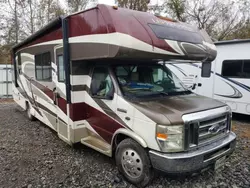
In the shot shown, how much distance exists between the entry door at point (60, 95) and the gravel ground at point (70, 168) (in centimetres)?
47

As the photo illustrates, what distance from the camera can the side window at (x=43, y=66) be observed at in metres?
5.35

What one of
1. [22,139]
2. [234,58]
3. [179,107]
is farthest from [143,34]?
[234,58]

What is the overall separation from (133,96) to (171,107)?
0.64 metres

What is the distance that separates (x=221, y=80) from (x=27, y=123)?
688cm

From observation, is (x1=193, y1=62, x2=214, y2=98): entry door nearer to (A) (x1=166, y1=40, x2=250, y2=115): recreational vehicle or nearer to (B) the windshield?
(A) (x1=166, y1=40, x2=250, y2=115): recreational vehicle

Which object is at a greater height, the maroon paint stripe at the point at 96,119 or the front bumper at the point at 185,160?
the maroon paint stripe at the point at 96,119

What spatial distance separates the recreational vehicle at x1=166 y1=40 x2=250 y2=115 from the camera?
23.7 feet

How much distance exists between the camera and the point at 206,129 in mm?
3236

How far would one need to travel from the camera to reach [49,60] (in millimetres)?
5227

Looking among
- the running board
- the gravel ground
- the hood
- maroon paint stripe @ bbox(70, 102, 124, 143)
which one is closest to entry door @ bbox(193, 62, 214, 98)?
the gravel ground

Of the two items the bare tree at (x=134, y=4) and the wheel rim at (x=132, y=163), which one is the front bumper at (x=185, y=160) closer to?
the wheel rim at (x=132, y=163)

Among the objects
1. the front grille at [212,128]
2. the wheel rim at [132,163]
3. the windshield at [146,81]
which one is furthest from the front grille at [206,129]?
the windshield at [146,81]

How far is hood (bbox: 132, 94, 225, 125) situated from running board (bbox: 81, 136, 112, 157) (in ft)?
3.56

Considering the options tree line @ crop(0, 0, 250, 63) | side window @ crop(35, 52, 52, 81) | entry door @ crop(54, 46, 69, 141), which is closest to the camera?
entry door @ crop(54, 46, 69, 141)
